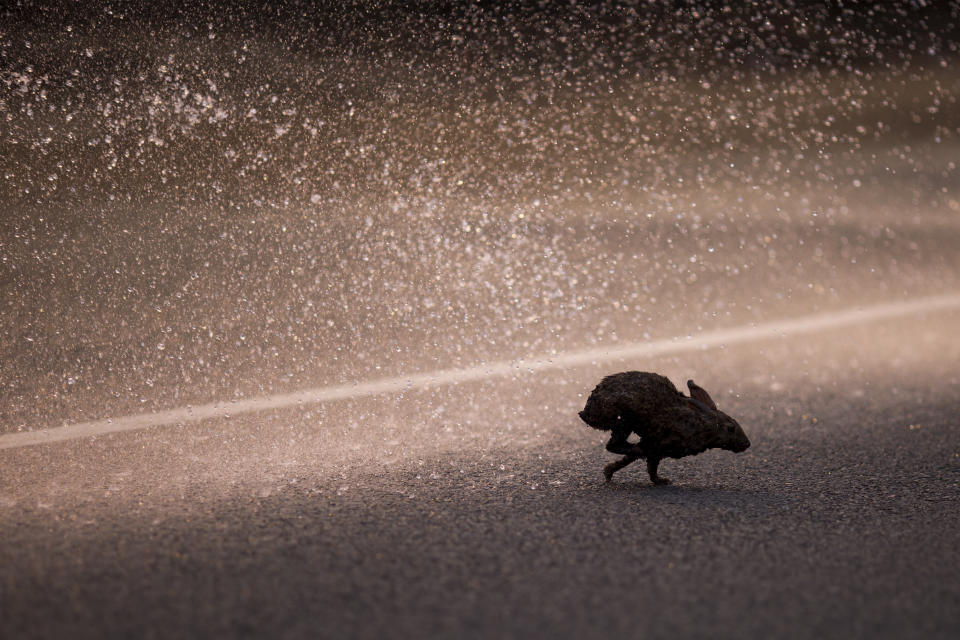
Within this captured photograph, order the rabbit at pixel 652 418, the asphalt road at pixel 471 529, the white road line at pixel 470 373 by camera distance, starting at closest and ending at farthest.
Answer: the asphalt road at pixel 471 529, the rabbit at pixel 652 418, the white road line at pixel 470 373

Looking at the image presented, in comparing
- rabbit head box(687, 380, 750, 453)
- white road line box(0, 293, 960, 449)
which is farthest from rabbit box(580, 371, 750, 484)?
white road line box(0, 293, 960, 449)

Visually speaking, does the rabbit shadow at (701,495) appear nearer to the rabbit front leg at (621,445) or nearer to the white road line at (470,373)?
the rabbit front leg at (621,445)

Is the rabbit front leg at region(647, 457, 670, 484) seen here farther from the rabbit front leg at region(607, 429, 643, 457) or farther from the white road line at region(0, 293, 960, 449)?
the white road line at region(0, 293, 960, 449)

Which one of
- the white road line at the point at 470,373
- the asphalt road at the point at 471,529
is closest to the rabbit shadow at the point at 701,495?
the asphalt road at the point at 471,529

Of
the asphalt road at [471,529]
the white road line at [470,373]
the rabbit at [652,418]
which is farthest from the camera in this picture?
the white road line at [470,373]

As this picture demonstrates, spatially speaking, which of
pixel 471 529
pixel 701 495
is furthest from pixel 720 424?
pixel 471 529

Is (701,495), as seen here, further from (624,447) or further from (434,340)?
(434,340)
